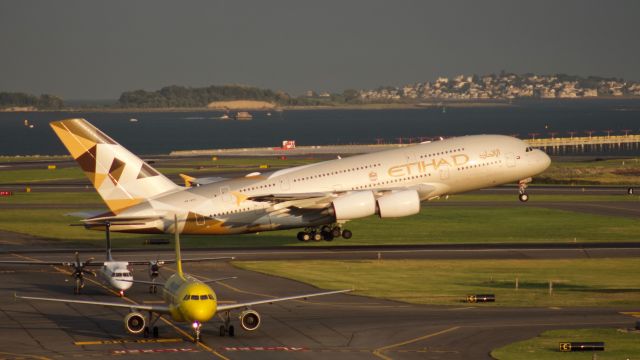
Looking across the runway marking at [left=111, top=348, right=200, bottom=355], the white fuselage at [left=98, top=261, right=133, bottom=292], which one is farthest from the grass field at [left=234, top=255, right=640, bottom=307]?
the runway marking at [left=111, top=348, right=200, bottom=355]

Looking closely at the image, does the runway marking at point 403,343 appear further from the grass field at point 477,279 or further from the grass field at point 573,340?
the grass field at point 477,279

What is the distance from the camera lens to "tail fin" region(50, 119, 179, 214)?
7519cm

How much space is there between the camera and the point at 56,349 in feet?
156

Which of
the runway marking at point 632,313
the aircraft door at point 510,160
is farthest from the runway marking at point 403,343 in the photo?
the aircraft door at point 510,160

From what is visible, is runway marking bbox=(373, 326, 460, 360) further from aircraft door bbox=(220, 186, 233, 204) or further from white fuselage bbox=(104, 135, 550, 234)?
aircraft door bbox=(220, 186, 233, 204)

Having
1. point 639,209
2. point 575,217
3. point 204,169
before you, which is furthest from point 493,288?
point 204,169

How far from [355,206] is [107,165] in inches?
729

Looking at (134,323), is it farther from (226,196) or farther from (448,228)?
(448,228)

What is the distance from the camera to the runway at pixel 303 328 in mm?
46969

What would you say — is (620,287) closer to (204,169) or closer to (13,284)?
(13,284)

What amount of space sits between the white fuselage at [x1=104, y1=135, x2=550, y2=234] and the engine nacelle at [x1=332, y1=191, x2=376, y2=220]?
1.42m

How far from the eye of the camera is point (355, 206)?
→ 8156 centimetres

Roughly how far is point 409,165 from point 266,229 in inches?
476

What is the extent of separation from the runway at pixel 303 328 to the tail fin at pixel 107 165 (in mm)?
12922
